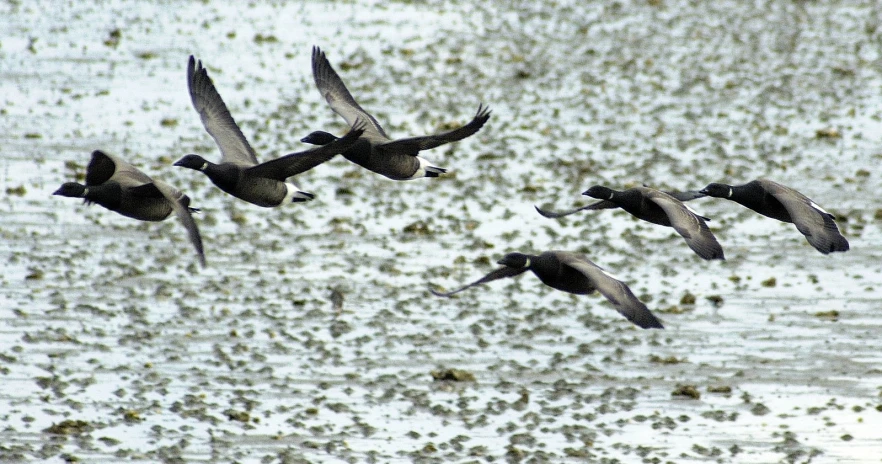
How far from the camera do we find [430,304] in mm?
18828

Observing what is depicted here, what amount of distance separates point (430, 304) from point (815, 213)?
834 cm

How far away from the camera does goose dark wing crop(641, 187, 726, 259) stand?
1029 centimetres

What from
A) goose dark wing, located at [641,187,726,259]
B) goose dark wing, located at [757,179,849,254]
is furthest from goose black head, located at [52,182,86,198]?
goose dark wing, located at [757,179,849,254]

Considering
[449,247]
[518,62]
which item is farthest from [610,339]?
[518,62]

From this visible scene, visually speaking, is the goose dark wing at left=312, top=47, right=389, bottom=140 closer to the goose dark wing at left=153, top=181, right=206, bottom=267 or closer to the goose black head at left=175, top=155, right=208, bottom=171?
the goose black head at left=175, top=155, right=208, bottom=171

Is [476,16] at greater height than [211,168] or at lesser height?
greater

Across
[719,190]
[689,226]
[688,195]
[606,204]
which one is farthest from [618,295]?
[606,204]

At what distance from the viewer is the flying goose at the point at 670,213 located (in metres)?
10.4

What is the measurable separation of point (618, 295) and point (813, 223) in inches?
63.5

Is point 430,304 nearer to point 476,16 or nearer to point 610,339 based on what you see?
point 610,339

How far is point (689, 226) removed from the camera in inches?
420

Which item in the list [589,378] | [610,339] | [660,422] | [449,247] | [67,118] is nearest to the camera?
[660,422]

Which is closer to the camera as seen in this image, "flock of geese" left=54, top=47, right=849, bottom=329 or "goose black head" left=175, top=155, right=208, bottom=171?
"flock of geese" left=54, top=47, right=849, bottom=329

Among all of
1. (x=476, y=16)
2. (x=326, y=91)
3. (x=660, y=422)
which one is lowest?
(x=660, y=422)
